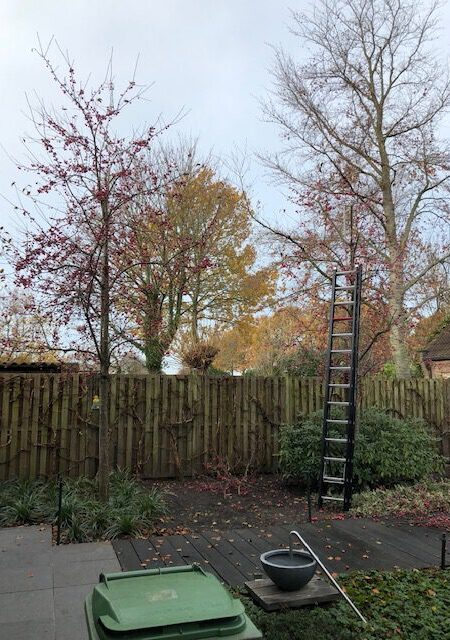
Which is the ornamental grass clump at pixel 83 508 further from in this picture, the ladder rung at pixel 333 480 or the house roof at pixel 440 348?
the house roof at pixel 440 348

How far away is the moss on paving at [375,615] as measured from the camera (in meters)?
3.40

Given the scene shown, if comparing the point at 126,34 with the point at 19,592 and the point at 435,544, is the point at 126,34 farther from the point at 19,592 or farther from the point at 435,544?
the point at 435,544

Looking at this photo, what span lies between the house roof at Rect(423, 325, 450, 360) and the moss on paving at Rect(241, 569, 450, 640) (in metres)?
16.0

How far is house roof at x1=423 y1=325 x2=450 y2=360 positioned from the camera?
19.4 m

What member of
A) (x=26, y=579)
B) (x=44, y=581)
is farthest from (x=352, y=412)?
(x=26, y=579)

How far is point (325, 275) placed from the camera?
11430mm

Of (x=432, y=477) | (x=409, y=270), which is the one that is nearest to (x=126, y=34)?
(x=432, y=477)

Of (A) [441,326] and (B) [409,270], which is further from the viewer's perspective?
(A) [441,326]

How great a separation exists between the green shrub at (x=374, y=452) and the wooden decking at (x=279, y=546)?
147cm

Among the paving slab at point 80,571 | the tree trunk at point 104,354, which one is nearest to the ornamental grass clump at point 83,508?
the tree trunk at point 104,354

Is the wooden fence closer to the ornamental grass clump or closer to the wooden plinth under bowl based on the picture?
the ornamental grass clump

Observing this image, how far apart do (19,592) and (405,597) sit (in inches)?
122

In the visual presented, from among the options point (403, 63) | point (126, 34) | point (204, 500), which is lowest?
point (204, 500)

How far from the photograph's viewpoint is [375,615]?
372 cm
